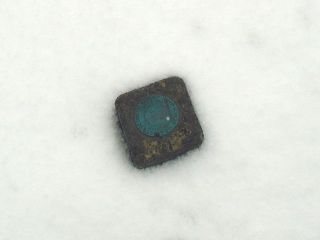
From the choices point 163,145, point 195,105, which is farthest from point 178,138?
point 195,105

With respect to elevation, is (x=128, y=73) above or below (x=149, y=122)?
above

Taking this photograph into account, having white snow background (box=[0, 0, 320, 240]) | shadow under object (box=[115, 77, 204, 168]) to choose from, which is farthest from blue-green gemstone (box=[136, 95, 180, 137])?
white snow background (box=[0, 0, 320, 240])

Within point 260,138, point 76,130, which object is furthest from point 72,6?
point 260,138

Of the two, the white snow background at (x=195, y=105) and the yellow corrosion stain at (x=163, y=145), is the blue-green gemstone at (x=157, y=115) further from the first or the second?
the white snow background at (x=195, y=105)

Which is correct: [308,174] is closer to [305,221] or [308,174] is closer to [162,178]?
[305,221]

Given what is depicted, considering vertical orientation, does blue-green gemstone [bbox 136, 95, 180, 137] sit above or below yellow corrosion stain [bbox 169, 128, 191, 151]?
above

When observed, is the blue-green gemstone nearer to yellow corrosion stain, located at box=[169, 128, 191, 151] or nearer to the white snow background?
yellow corrosion stain, located at box=[169, 128, 191, 151]

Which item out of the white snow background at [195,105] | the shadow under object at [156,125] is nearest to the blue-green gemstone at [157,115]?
the shadow under object at [156,125]
